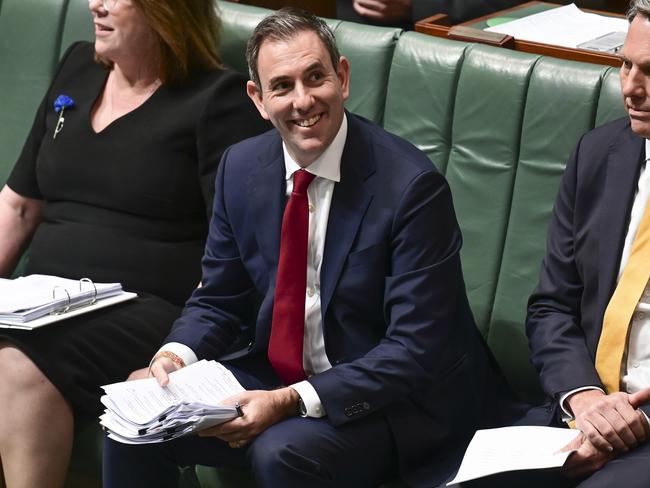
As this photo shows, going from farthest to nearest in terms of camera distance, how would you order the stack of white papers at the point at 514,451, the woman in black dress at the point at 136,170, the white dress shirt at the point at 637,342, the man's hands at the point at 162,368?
the woman in black dress at the point at 136,170 < the man's hands at the point at 162,368 < the white dress shirt at the point at 637,342 < the stack of white papers at the point at 514,451

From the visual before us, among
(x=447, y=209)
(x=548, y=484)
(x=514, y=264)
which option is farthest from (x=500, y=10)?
(x=548, y=484)

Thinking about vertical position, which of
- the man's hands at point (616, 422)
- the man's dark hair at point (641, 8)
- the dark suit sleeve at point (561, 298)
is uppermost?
the man's dark hair at point (641, 8)

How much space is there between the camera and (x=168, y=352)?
2.72 metres

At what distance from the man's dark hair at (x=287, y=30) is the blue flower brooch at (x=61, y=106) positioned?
0.81m

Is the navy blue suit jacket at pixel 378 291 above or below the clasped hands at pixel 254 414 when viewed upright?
above

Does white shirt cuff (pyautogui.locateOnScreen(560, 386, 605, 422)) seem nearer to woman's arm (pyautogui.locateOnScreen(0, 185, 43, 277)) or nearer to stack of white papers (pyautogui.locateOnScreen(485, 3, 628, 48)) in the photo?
stack of white papers (pyautogui.locateOnScreen(485, 3, 628, 48))

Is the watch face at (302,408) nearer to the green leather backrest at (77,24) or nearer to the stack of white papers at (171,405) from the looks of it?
the stack of white papers at (171,405)

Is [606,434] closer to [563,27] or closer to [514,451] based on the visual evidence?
[514,451]

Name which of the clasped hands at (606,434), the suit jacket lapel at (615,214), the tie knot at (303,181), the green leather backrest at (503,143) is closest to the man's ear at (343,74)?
the tie knot at (303,181)

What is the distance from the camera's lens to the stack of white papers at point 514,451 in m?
2.25

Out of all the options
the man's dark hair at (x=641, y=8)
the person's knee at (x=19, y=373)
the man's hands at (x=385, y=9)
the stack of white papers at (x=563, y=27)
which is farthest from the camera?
the man's hands at (x=385, y=9)

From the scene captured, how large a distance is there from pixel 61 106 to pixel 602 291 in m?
1.49

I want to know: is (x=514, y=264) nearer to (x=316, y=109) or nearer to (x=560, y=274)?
(x=560, y=274)

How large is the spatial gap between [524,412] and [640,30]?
810mm
